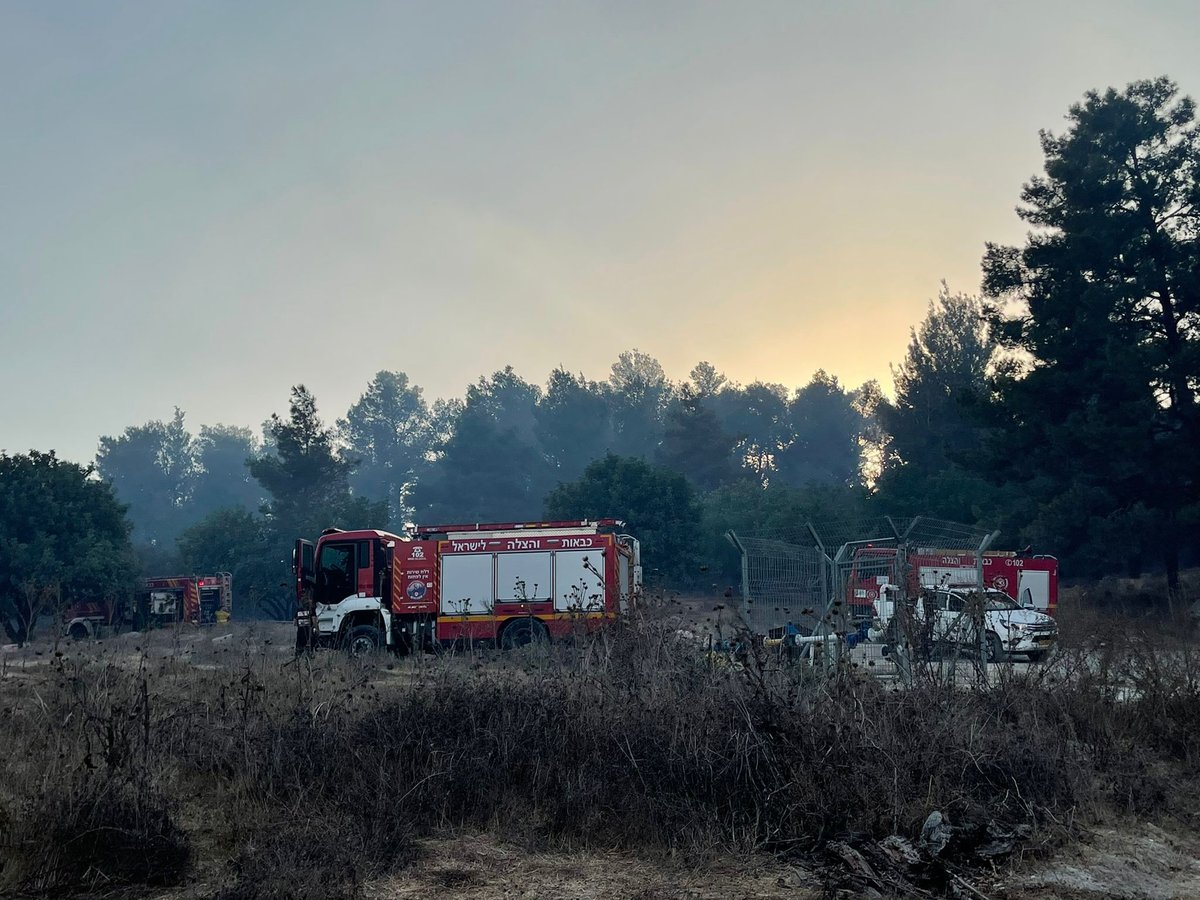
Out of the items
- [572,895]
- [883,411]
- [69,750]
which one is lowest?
[572,895]

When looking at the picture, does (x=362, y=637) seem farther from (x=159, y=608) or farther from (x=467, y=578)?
(x=159, y=608)

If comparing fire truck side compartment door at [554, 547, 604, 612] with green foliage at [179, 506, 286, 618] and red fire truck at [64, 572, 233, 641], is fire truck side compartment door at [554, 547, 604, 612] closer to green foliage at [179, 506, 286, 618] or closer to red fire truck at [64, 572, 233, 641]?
red fire truck at [64, 572, 233, 641]

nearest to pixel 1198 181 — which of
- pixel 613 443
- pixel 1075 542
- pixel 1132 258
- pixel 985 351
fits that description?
pixel 1132 258

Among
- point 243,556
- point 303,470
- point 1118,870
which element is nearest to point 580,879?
point 1118,870

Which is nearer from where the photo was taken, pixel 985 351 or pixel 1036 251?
pixel 1036 251

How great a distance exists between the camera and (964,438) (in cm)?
5022

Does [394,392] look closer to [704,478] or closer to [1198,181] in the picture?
[704,478]

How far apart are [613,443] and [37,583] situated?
239ft

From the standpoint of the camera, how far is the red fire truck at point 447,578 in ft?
72.2

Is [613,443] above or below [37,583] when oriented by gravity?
above

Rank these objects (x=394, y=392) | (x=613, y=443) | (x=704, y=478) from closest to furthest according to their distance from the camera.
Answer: (x=704, y=478), (x=613, y=443), (x=394, y=392)

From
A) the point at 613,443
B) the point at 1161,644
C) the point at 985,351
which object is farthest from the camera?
the point at 613,443

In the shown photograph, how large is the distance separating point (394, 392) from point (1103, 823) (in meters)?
128

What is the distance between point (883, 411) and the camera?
55.3 m
